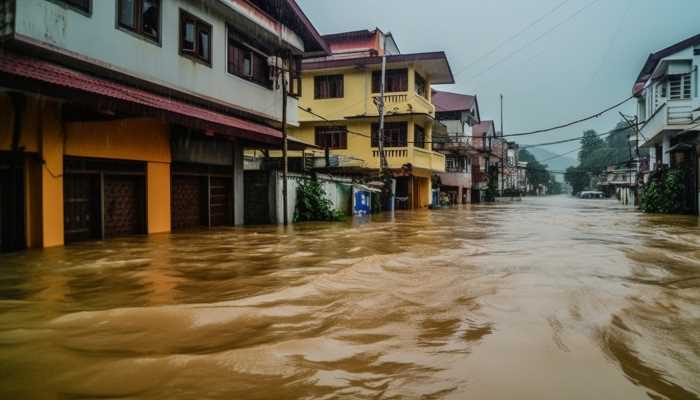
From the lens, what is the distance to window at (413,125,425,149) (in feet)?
90.3

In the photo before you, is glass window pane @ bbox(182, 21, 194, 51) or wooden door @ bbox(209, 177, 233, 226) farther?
wooden door @ bbox(209, 177, 233, 226)

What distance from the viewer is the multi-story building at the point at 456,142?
40.7 metres

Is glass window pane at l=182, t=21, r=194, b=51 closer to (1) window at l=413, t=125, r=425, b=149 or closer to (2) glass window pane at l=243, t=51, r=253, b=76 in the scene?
(2) glass window pane at l=243, t=51, r=253, b=76

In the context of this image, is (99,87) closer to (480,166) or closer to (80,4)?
(80,4)

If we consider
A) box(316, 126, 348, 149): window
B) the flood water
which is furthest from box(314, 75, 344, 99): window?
the flood water

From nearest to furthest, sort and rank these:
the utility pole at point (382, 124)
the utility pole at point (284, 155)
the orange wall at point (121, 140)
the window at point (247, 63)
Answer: the orange wall at point (121, 140)
the window at point (247, 63)
the utility pole at point (284, 155)
the utility pole at point (382, 124)

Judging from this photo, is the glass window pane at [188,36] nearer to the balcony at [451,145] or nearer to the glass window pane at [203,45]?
the glass window pane at [203,45]

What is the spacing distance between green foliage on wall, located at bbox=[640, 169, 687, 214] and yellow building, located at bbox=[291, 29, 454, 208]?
1156cm

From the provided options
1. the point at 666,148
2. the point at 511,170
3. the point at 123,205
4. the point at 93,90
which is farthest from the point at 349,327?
the point at 511,170

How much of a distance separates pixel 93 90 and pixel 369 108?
63.6ft

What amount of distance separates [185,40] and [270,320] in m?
10.8

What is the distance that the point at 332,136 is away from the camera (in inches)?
1099

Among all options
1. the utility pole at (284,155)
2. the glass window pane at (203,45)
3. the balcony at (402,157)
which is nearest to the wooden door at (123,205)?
the glass window pane at (203,45)

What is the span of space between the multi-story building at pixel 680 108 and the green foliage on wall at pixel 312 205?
48.8 feet
